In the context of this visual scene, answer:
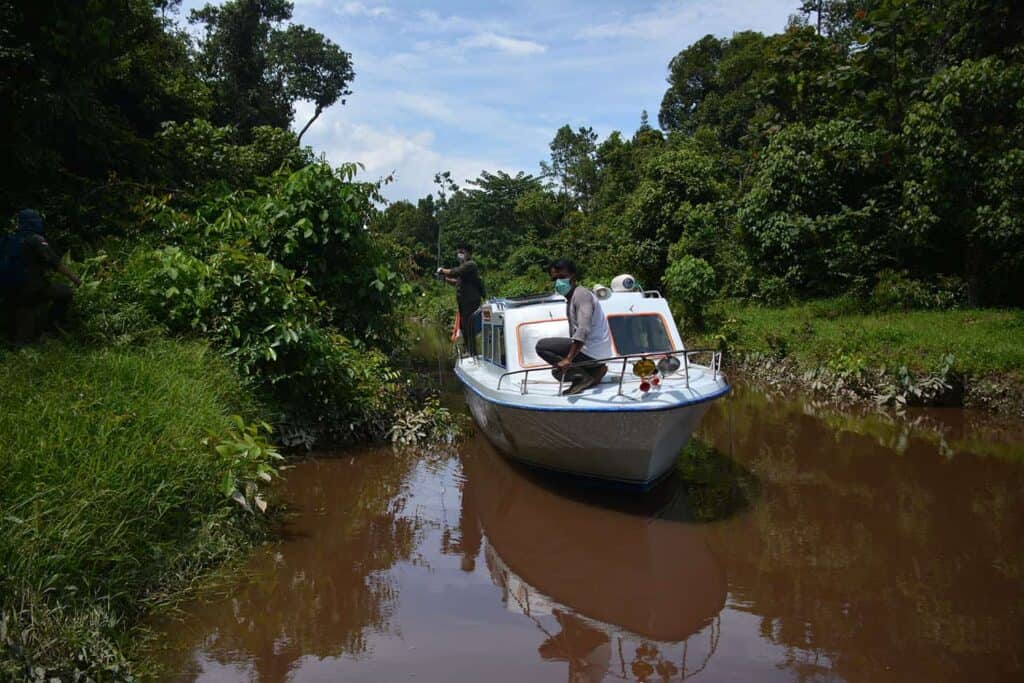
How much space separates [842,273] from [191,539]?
14790 millimetres

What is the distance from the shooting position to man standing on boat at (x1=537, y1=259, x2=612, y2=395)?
659 centimetres

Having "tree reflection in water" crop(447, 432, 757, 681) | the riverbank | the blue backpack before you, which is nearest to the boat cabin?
the riverbank

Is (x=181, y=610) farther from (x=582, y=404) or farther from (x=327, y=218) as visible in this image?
(x=327, y=218)

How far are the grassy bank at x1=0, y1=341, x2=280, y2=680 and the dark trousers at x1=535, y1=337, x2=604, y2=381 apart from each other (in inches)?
107

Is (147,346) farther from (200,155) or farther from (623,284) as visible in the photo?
(200,155)

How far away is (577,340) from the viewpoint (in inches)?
258

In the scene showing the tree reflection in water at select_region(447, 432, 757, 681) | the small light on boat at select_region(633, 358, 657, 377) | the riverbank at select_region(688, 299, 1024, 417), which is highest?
the small light on boat at select_region(633, 358, 657, 377)

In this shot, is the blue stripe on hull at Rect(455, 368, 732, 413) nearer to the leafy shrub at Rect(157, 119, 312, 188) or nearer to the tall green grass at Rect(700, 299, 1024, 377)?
the tall green grass at Rect(700, 299, 1024, 377)

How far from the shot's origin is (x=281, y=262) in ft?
29.8

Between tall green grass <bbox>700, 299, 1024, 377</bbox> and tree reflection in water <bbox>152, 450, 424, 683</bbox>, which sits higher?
tall green grass <bbox>700, 299, 1024, 377</bbox>

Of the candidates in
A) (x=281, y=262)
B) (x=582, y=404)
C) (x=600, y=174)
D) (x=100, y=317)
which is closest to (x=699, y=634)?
(x=582, y=404)

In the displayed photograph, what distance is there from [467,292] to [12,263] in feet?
18.1

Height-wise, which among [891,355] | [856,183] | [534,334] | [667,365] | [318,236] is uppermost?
[856,183]

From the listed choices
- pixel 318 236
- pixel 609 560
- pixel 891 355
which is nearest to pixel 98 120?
pixel 318 236
